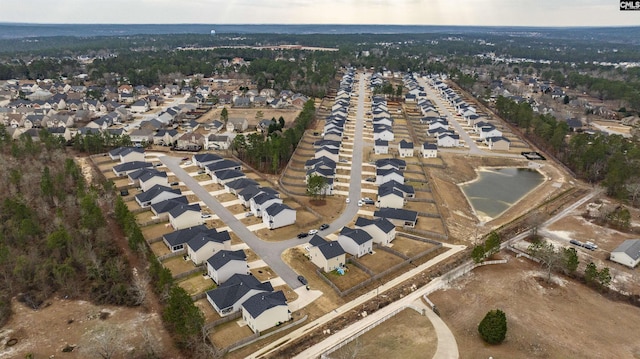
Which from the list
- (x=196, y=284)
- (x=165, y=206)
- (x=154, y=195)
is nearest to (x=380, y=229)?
(x=196, y=284)

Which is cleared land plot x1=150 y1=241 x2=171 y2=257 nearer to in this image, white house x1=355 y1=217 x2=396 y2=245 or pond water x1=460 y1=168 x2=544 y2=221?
white house x1=355 y1=217 x2=396 y2=245

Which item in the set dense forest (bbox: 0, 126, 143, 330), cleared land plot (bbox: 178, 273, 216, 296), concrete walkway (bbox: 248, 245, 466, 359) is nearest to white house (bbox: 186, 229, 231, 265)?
cleared land plot (bbox: 178, 273, 216, 296)

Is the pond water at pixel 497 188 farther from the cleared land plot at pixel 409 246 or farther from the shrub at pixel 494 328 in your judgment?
the shrub at pixel 494 328

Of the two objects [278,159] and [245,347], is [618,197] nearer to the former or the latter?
[278,159]

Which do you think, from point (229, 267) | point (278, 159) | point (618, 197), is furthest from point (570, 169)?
point (229, 267)

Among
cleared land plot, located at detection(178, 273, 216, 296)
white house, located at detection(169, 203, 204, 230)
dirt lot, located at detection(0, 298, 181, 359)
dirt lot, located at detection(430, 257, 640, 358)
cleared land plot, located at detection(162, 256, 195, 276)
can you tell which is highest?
white house, located at detection(169, 203, 204, 230)

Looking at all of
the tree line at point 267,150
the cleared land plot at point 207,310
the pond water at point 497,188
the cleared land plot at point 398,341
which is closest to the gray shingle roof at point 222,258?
the cleared land plot at point 207,310

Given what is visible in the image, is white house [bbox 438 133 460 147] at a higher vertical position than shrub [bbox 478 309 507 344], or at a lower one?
higher
